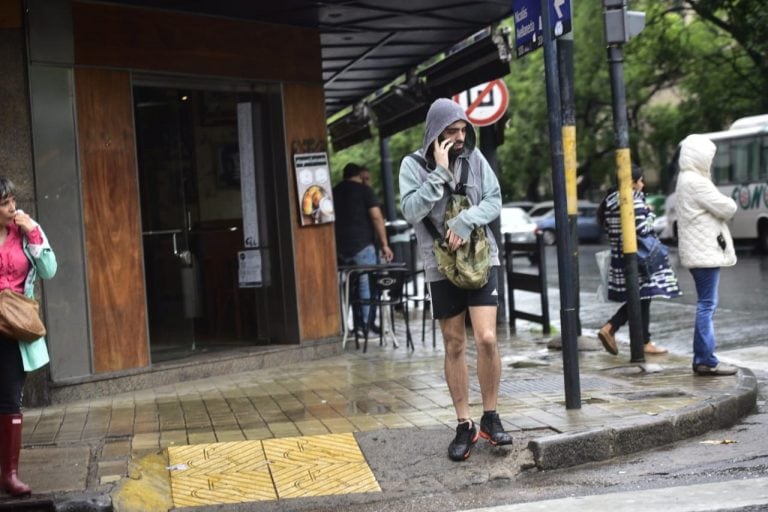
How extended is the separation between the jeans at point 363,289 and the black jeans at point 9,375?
5911 mm

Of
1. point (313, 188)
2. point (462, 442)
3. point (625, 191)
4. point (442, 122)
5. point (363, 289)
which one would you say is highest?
point (442, 122)

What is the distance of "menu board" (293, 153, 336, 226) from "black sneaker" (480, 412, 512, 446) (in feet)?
15.8

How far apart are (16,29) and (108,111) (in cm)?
99

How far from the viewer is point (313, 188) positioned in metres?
10.6

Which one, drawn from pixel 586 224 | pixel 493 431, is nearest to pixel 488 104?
pixel 493 431

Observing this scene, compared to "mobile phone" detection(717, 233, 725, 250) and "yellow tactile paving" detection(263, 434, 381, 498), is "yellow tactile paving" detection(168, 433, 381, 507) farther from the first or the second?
"mobile phone" detection(717, 233, 725, 250)

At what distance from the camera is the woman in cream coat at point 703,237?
8.17 meters

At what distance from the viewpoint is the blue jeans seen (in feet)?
26.9

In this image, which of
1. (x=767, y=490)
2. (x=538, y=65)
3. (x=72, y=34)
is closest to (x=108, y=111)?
(x=72, y=34)

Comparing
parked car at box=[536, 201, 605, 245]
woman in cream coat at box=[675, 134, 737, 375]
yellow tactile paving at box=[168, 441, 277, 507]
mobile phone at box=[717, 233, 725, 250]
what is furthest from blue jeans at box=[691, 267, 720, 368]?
parked car at box=[536, 201, 605, 245]

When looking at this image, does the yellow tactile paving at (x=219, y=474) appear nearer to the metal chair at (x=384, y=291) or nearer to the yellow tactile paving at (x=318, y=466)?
the yellow tactile paving at (x=318, y=466)

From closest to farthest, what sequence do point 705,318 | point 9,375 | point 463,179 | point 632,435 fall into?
point 9,375 < point 463,179 < point 632,435 < point 705,318

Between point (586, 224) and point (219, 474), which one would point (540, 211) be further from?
point (219, 474)

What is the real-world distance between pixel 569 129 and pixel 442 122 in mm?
2176
